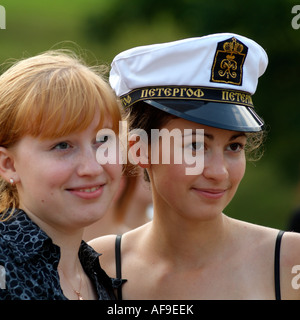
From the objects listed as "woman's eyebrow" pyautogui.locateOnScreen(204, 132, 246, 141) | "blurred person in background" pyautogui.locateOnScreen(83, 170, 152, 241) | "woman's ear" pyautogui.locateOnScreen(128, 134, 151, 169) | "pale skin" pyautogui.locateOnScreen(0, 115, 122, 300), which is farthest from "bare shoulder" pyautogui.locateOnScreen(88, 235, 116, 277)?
"blurred person in background" pyautogui.locateOnScreen(83, 170, 152, 241)

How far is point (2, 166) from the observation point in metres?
2.89

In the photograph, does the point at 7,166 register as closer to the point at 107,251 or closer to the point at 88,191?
the point at 88,191

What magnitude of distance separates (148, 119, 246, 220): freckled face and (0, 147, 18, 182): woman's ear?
2.53 ft

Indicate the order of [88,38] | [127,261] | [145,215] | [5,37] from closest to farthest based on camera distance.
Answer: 1. [127,261]
2. [145,215]
3. [88,38]
4. [5,37]

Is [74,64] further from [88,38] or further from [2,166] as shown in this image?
[88,38]

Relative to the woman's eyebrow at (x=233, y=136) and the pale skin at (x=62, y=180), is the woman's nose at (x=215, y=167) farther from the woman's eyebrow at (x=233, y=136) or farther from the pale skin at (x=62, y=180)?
the pale skin at (x=62, y=180)

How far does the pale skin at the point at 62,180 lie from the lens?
9.08ft

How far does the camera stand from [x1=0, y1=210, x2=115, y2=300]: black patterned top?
8.45 feet

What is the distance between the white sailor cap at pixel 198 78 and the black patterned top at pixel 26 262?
0.88 m

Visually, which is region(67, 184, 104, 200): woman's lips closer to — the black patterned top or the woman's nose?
the black patterned top

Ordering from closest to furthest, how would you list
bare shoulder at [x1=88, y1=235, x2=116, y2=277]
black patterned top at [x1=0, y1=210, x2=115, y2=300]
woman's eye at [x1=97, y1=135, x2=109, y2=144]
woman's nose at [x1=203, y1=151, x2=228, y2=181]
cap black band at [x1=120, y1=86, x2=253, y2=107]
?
black patterned top at [x1=0, y1=210, x2=115, y2=300], woman's eye at [x1=97, y1=135, x2=109, y2=144], woman's nose at [x1=203, y1=151, x2=228, y2=181], cap black band at [x1=120, y1=86, x2=253, y2=107], bare shoulder at [x1=88, y1=235, x2=116, y2=277]

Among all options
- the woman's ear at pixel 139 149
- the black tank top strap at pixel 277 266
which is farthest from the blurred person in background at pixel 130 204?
the black tank top strap at pixel 277 266
